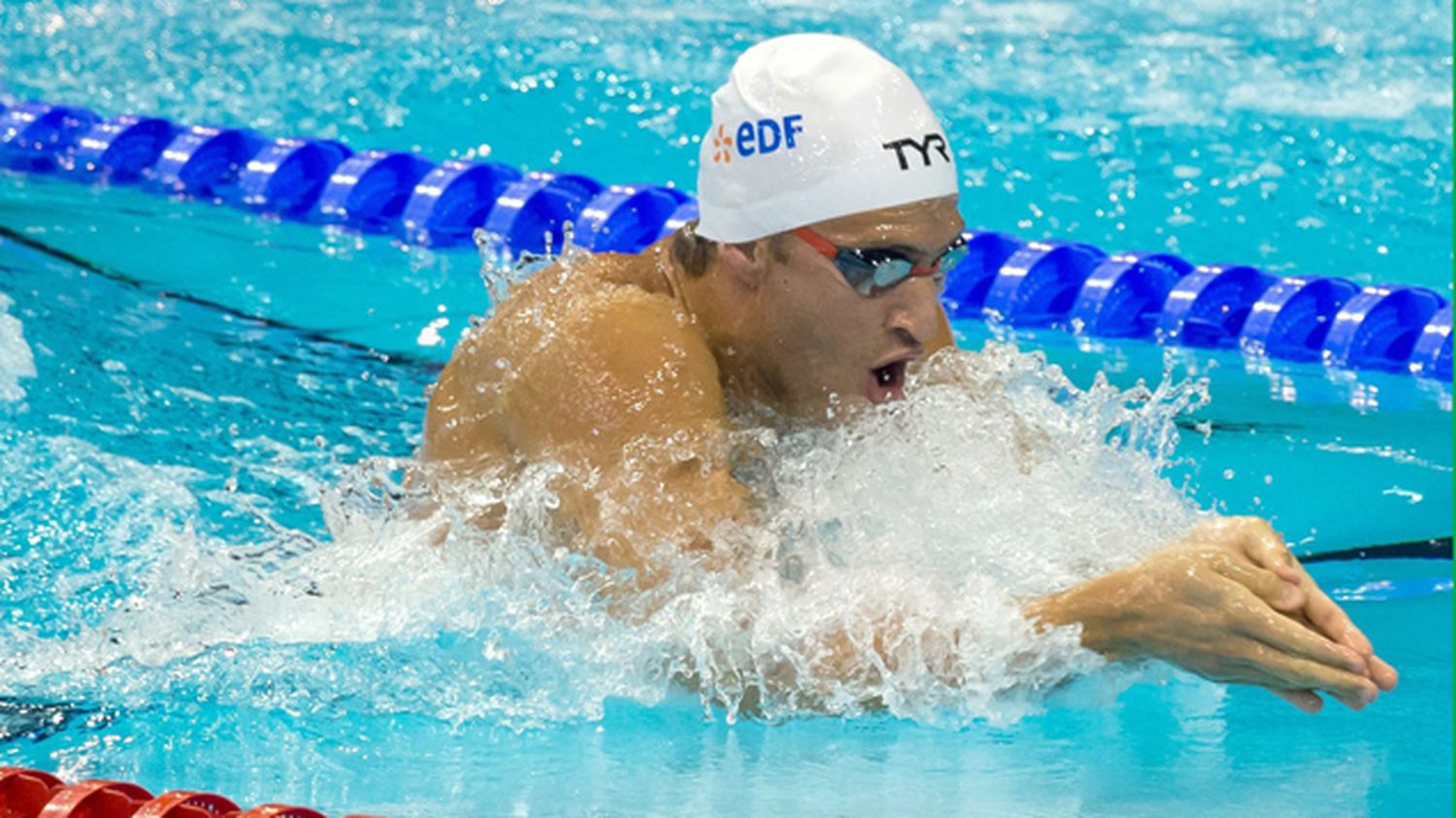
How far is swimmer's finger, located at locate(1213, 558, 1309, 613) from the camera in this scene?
6.70 ft

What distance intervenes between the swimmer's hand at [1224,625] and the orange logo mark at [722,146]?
875 millimetres

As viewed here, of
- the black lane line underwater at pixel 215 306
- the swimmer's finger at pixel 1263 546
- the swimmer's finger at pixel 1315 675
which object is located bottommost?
the swimmer's finger at pixel 1315 675

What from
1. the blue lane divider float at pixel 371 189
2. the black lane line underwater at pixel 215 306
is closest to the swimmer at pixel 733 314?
the black lane line underwater at pixel 215 306

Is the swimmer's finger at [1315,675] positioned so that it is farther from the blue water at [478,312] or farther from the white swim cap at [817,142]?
the white swim cap at [817,142]

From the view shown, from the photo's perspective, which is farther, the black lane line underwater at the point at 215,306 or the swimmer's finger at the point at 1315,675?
the black lane line underwater at the point at 215,306

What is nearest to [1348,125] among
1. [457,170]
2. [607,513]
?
[457,170]

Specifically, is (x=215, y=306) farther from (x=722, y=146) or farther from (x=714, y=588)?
(x=714, y=588)

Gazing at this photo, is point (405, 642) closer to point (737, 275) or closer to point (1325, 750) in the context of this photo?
point (737, 275)

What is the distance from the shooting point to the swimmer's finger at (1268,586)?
6.70 feet

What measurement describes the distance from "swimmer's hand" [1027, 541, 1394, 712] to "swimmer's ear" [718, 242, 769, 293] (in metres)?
0.74

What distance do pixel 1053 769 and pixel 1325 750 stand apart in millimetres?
394

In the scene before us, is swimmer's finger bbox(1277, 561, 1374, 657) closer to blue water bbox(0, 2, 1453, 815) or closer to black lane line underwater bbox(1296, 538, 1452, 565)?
blue water bbox(0, 2, 1453, 815)

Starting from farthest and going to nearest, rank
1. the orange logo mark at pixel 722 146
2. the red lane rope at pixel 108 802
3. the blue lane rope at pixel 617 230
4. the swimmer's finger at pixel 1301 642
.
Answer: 1. the blue lane rope at pixel 617 230
2. the orange logo mark at pixel 722 146
3. the red lane rope at pixel 108 802
4. the swimmer's finger at pixel 1301 642

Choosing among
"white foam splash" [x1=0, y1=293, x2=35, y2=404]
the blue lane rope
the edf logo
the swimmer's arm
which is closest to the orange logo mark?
the edf logo
